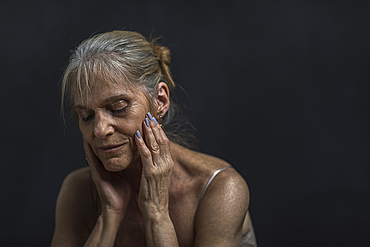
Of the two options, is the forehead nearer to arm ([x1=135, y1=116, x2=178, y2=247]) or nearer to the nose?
the nose

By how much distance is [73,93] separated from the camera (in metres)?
2.70

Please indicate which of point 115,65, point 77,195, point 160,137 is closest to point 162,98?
point 160,137

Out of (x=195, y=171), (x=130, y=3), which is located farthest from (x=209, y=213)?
(x=130, y=3)

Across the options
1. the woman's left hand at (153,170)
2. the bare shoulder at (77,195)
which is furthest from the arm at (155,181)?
the bare shoulder at (77,195)

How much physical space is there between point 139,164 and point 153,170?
0.26 metres

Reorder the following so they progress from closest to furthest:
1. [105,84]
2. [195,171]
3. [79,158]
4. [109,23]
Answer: [105,84] < [195,171] < [109,23] < [79,158]

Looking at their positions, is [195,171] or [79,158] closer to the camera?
[195,171]

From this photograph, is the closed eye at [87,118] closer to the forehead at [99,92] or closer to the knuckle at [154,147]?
the forehead at [99,92]

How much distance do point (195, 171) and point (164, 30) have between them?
1654mm

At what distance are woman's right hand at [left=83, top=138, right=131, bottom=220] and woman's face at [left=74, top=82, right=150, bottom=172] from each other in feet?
0.44

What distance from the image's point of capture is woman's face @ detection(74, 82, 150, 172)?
8.58 feet

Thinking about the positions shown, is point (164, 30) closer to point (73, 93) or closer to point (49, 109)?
point (49, 109)

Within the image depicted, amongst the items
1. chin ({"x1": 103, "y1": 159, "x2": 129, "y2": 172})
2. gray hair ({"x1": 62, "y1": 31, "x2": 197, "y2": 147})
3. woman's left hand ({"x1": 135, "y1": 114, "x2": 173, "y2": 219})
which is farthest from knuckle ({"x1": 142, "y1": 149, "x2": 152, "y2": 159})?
gray hair ({"x1": 62, "y1": 31, "x2": 197, "y2": 147})

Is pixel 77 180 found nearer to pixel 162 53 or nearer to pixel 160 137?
pixel 160 137
